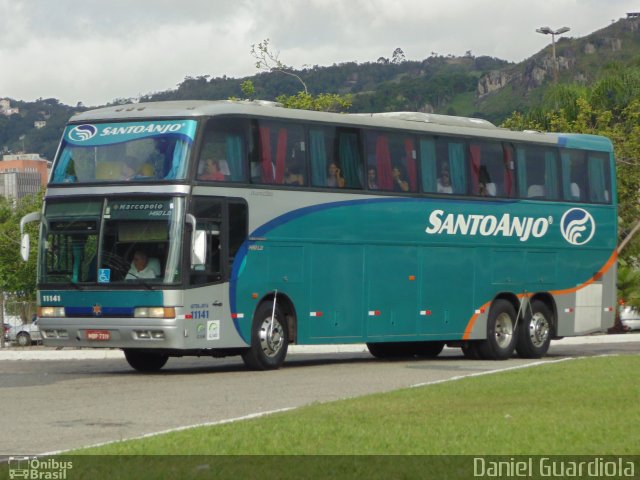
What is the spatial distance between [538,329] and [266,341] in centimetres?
708

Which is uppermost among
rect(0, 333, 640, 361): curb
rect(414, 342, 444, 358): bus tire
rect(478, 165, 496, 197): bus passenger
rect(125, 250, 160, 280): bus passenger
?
rect(478, 165, 496, 197): bus passenger

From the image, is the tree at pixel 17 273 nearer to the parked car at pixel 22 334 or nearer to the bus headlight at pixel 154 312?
the parked car at pixel 22 334

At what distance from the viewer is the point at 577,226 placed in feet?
93.9

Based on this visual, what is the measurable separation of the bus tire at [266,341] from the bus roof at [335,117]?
9.97 ft

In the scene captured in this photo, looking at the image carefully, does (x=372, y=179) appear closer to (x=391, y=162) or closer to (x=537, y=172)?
(x=391, y=162)

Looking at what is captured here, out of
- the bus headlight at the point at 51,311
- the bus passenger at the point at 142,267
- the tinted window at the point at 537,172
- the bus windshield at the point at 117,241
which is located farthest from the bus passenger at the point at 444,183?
the bus headlight at the point at 51,311

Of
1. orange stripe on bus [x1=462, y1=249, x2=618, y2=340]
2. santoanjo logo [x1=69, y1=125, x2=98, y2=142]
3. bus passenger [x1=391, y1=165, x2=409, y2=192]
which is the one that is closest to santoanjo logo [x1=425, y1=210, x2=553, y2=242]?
bus passenger [x1=391, y1=165, x2=409, y2=192]

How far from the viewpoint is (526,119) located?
183 feet

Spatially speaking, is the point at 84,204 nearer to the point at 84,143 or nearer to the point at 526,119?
the point at 84,143

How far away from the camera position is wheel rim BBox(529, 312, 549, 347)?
27.8 meters

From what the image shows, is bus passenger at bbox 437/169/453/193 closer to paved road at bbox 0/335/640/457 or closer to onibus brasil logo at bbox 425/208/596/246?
onibus brasil logo at bbox 425/208/596/246

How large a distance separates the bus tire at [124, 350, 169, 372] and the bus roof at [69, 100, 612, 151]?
12.9ft

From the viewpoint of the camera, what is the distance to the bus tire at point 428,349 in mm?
28359

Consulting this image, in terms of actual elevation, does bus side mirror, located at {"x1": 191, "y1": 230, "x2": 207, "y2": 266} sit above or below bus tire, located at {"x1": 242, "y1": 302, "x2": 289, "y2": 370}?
above
